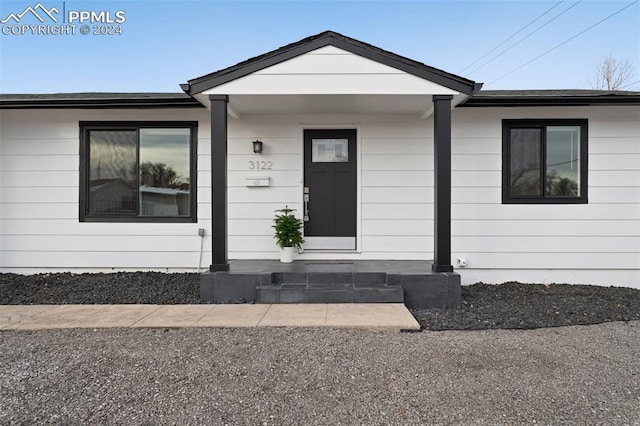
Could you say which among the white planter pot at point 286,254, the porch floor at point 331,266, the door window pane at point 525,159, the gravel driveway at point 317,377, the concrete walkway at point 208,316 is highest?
the door window pane at point 525,159

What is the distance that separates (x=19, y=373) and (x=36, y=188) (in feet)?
13.5

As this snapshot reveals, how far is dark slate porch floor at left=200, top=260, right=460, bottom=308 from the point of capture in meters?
4.58

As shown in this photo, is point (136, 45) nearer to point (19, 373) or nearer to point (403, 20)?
point (403, 20)

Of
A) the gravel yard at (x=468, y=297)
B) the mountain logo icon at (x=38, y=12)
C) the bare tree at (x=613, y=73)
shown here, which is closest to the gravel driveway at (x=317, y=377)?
the gravel yard at (x=468, y=297)

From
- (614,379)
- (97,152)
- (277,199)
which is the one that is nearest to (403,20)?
(277,199)

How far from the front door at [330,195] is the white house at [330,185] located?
0.07ft

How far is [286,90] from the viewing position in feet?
15.4

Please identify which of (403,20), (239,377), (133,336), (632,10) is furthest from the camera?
(403,20)

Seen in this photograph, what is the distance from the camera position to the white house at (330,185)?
5.62 m

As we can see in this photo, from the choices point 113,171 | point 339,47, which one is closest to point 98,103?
point 113,171

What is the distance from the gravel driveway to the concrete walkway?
152 millimetres

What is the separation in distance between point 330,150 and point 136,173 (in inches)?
120

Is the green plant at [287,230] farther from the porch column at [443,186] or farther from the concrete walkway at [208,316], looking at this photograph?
the porch column at [443,186]

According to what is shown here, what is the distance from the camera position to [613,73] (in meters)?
16.6
